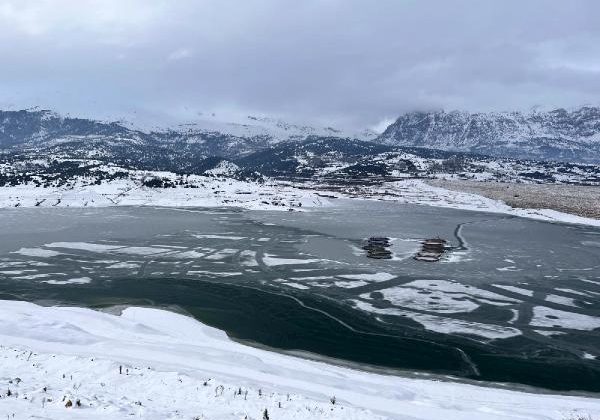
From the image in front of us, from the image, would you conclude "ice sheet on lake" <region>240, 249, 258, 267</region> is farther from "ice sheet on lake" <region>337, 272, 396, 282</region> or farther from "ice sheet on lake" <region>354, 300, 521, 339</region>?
"ice sheet on lake" <region>354, 300, 521, 339</region>

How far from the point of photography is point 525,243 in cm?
6644

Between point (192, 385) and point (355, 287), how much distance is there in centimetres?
2337

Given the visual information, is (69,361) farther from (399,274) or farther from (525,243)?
(525,243)

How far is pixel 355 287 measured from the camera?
136 feet

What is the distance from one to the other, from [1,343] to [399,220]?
73.9 meters

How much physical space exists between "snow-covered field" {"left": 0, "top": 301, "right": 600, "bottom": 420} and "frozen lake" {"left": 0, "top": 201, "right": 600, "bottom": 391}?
355cm

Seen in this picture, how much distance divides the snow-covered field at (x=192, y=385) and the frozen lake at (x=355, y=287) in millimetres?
3547

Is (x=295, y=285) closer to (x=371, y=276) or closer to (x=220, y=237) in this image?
(x=371, y=276)

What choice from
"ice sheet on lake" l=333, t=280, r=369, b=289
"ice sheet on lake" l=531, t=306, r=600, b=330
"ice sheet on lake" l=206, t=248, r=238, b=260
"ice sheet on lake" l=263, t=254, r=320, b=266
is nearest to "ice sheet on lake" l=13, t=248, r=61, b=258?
"ice sheet on lake" l=206, t=248, r=238, b=260

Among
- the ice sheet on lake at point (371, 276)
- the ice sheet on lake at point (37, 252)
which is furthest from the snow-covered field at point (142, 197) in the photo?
the ice sheet on lake at point (371, 276)

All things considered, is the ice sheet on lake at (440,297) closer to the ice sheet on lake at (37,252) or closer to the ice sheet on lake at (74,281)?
the ice sheet on lake at (74,281)

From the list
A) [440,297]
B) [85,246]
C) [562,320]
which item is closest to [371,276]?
[440,297]

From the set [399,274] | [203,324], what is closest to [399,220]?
[399,274]

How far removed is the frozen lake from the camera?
28.8m
